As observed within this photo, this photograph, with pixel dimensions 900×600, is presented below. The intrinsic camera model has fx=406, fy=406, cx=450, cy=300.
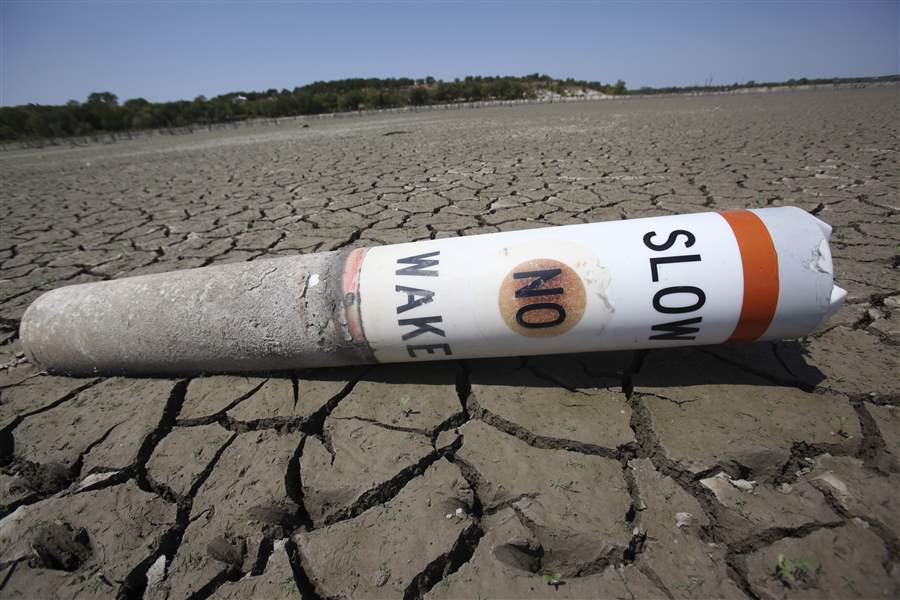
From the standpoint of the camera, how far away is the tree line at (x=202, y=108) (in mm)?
20344

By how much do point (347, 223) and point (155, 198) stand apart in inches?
127

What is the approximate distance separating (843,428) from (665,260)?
2.38 feet

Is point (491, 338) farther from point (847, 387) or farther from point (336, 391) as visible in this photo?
point (847, 387)

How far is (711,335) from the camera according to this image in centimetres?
120

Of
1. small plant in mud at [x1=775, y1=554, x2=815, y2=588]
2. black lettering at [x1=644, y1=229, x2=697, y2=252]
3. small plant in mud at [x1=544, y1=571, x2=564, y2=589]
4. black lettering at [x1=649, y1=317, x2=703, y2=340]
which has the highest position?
black lettering at [x1=644, y1=229, x2=697, y2=252]

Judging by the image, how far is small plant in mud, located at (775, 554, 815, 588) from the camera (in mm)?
855

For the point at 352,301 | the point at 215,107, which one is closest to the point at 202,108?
the point at 215,107

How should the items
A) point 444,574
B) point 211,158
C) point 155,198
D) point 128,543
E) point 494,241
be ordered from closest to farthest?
point 444,574
point 128,543
point 494,241
point 155,198
point 211,158

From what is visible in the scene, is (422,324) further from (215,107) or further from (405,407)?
(215,107)

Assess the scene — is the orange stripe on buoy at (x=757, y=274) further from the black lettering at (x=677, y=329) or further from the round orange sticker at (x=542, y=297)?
the round orange sticker at (x=542, y=297)

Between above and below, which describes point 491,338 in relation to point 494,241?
below

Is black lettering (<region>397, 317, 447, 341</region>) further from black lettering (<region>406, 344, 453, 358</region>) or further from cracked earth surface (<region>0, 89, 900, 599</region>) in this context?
cracked earth surface (<region>0, 89, 900, 599</region>)

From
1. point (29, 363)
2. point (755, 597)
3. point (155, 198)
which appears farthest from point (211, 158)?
point (755, 597)

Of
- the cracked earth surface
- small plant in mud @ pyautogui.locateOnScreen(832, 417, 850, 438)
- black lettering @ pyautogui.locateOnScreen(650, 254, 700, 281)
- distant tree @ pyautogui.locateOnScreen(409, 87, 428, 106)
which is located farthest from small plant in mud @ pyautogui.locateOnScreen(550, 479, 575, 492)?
distant tree @ pyautogui.locateOnScreen(409, 87, 428, 106)
